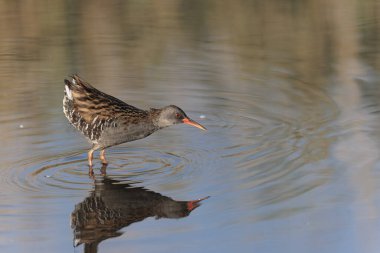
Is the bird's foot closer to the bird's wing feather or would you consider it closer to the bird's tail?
the bird's wing feather

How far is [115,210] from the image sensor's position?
8289 mm

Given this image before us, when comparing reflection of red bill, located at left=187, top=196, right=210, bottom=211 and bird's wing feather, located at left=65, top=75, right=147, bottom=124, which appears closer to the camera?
reflection of red bill, located at left=187, top=196, right=210, bottom=211

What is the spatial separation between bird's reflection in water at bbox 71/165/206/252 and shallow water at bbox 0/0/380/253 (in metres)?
0.02

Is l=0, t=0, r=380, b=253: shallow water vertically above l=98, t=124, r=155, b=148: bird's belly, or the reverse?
l=98, t=124, r=155, b=148: bird's belly

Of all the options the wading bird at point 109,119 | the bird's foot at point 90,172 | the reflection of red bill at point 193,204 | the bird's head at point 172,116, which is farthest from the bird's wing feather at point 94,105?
the reflection of red bill at point 193,204

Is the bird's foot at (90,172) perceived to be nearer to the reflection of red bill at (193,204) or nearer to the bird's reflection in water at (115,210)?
the bird's reflection in water at (115,210)

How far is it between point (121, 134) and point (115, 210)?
5.90ft

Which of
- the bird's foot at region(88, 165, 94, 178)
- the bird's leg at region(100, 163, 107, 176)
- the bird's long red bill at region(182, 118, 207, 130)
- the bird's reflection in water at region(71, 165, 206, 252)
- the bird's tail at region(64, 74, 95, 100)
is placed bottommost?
the bird's leg at region(100, 163, 107, 176)

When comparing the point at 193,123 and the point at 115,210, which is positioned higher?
the point at 193,123

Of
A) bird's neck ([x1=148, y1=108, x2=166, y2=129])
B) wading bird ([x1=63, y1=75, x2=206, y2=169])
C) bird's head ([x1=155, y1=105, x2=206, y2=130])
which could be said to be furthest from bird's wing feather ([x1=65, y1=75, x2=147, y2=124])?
bird's head ([x1=155, y1=105, x2=206, y2=130])

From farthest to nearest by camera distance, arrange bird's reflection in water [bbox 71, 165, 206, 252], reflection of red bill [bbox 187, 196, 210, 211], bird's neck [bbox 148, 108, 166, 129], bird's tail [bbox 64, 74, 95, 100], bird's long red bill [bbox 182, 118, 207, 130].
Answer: bird's tail [bbox 64, 74, 95, 100] < bird's neck [bbox 148, 108, 166, 129] < bird's long red bill [bbox 182, 118, 207, 130] < reflection of red bill [bbox 187, 196, 210, 211] < bird's reflection in water [bbox 71, 165, 206, 252]

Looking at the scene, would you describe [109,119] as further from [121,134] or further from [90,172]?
[90,172]

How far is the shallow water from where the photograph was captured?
25.2 ft

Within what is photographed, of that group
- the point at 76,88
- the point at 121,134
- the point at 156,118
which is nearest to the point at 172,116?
the point at 156,118
